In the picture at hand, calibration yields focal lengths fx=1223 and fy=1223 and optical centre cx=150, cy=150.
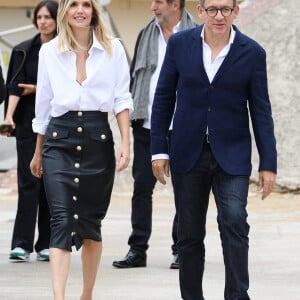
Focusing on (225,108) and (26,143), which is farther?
(26,143)

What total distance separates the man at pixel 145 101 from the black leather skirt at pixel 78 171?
6.00 feet

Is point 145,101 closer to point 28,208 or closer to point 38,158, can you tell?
point 28,208

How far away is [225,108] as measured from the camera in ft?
20.3

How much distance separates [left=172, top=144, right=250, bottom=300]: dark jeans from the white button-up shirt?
68 centimetres

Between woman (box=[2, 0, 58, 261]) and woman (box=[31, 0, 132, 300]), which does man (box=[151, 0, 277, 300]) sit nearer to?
woman (box=[31, 0, 132, 300])

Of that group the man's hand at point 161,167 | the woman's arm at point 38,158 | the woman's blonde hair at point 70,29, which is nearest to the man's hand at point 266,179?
the man's hand at point 161,167

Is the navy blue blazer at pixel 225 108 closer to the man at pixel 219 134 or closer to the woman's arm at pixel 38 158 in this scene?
the man at pixel 219 134

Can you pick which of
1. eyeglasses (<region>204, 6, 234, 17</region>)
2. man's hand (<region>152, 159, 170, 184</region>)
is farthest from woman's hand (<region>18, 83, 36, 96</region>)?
eyeglasses (<region>204, 6, 234, 17</region>)

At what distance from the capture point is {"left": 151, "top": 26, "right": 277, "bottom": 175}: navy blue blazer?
20.3ft

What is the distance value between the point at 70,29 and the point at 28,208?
2.52 m

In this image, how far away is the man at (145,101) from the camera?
8.53 metres

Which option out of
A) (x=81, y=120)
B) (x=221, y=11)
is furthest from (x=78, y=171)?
(x=221, y=11)

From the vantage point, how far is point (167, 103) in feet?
21.0

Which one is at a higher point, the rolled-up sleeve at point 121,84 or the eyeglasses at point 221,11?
the eyeglasses at point 221,11
